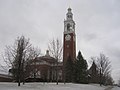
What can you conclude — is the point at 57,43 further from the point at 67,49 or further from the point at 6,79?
the point at 67,49

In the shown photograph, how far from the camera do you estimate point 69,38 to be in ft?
250

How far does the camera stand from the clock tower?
74250mm

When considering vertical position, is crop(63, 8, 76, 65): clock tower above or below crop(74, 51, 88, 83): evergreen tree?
above

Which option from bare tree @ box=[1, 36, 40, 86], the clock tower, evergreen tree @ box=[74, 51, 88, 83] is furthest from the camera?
the clock tower

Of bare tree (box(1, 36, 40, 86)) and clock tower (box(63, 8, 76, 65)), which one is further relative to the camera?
clock tower (box(63, 8, 76, 65))

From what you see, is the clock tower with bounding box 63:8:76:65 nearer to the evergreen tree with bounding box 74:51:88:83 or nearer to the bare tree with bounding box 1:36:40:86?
the evergreen tree with bounding box 74:51:88:83

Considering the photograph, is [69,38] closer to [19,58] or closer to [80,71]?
[80,71]

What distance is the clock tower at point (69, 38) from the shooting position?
74.2 m

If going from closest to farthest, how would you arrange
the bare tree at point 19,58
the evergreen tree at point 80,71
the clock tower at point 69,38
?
1. the bare tree at point 19,58
2. the evergreen tree at point 80,71
3. the clock tower at point 69,38

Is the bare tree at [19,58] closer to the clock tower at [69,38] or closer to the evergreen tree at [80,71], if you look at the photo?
the evergreen tree at [80,71]

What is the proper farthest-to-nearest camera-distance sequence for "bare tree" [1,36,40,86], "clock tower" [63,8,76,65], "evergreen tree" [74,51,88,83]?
"clock tower" [63,8,76,65] < "evergreen tree" [74,51,88,83] < "bare tree" [1,36,40,86]

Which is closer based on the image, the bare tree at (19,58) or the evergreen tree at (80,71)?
the bare tree at (19,58)

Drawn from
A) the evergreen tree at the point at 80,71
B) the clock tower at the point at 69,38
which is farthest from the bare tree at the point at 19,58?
the clock tower at the point at 69,38

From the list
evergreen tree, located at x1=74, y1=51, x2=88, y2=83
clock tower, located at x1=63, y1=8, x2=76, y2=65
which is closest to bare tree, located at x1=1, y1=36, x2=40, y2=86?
evergreen tree, located at x1=74, y1=51, x2=88, y2=83
